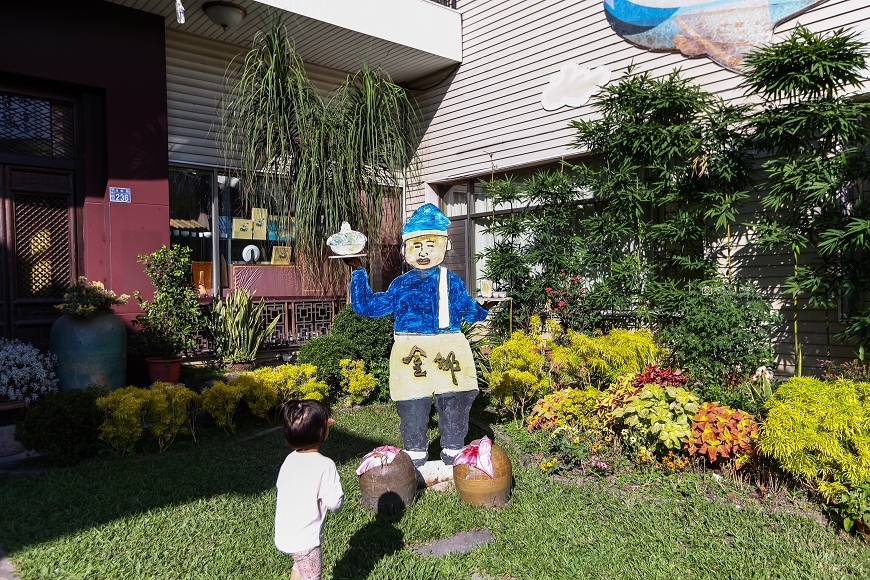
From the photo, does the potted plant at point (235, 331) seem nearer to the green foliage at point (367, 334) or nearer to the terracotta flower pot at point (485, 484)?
the green foliage at point (367, 334)

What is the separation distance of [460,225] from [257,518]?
714 cm

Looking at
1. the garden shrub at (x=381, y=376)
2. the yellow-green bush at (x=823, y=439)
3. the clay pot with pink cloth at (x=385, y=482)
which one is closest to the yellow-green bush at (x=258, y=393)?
the garden shrub at (x=381, y=376)

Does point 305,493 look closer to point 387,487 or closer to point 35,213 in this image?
point 387,487

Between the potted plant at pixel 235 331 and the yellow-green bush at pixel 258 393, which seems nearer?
the yellow-green bush at pixel 258 393

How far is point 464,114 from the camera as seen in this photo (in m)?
9.91

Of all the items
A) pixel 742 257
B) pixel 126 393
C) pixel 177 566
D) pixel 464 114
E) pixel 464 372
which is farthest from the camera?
pixel 464 114

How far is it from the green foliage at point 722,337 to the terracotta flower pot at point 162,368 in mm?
5522

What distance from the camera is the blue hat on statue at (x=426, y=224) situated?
13.9 ft

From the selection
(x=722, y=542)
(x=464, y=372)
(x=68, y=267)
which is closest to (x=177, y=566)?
(x=464, y=372)

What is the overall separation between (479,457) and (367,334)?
324 centimetres

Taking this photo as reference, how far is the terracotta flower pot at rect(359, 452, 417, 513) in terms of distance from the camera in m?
3.90

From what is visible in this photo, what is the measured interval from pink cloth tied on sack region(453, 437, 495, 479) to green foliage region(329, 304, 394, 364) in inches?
120

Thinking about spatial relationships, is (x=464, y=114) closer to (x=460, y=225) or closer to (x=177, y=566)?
(x=460, y=225)

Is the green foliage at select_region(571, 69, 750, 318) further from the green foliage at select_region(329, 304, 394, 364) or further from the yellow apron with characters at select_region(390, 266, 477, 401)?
the yellow apron with characters at select_region(390, 266, 477, 401)
